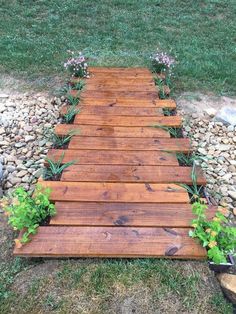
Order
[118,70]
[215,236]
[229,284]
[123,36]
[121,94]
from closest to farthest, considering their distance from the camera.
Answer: [229,284], [215,236], [121,94], [118,70], [123,36]

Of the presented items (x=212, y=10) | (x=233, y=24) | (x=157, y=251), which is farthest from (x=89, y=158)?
(x=212, y=10)

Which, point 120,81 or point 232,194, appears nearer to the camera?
point 232,194

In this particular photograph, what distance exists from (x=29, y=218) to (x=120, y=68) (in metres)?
3.30

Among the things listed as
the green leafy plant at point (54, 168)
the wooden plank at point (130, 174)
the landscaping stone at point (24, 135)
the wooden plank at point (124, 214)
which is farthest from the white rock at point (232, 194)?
the landscaping stone at point (24, 135)

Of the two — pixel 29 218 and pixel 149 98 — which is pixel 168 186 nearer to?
pixel 29 218

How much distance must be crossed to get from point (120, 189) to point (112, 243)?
1.83 ft

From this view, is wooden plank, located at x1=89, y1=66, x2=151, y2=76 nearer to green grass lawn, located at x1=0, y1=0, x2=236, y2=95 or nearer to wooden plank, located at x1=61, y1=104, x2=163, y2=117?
green grass lawn, located at x1=0, y1=0, x2=236, y2=95

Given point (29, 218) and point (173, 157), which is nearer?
point (29, 218)

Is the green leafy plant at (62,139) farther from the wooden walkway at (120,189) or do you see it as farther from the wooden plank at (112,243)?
the wooden plank at (112,243)

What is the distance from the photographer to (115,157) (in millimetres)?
3156

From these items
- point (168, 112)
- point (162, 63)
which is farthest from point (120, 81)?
point (168, 112)

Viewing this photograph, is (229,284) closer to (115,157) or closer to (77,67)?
(115,157)

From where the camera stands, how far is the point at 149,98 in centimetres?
424

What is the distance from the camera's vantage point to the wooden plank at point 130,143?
10.8 ft
